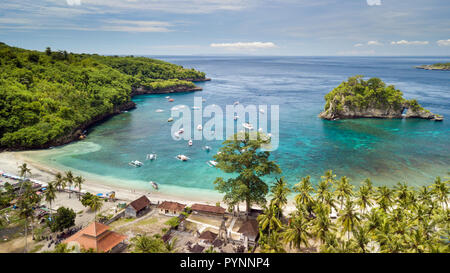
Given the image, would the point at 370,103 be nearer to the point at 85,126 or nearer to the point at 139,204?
the point at 139,204

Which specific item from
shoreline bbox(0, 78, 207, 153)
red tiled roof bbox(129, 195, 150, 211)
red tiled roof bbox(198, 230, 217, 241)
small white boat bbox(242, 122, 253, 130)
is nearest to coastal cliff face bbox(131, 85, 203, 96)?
shoreline bbox(0, 78, 207, 153)

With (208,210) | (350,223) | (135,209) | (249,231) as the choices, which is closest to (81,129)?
(135,209)

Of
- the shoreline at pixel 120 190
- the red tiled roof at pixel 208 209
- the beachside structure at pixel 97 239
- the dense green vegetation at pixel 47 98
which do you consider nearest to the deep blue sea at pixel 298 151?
the shoreline at pixel 120 190

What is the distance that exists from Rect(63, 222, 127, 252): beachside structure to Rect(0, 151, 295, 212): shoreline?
13427mm

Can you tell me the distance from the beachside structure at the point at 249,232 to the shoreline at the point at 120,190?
25.4ft

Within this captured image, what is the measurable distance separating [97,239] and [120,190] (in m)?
19.6

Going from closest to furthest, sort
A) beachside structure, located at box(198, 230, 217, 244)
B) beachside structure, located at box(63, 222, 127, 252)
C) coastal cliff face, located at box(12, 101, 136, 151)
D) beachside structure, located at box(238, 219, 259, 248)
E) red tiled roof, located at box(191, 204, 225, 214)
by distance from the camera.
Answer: beachside structure, located at box(63, 222, 127, 252) → beachside structure, located at box(198, 230, 217, 244) → beachside structure, located at box(238, 219, 259, 248) → red tiled roof, located at box(191, 204, 225, 214) → coastal cliff face, located at box(12, 101, 136, 151)

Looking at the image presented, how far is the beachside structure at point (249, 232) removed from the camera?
103 feet

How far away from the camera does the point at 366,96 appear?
3644 inches

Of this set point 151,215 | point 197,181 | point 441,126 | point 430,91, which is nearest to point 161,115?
point 197,181

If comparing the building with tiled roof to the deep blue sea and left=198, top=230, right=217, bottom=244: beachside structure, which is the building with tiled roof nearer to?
left=198, top=230, right=217, bottom=244: beachside structure

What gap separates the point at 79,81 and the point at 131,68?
70.9m

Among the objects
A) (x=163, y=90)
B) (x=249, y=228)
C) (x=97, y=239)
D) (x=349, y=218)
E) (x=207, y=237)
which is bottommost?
(x=207, y=237)

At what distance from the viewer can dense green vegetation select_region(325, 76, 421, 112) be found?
302ft
